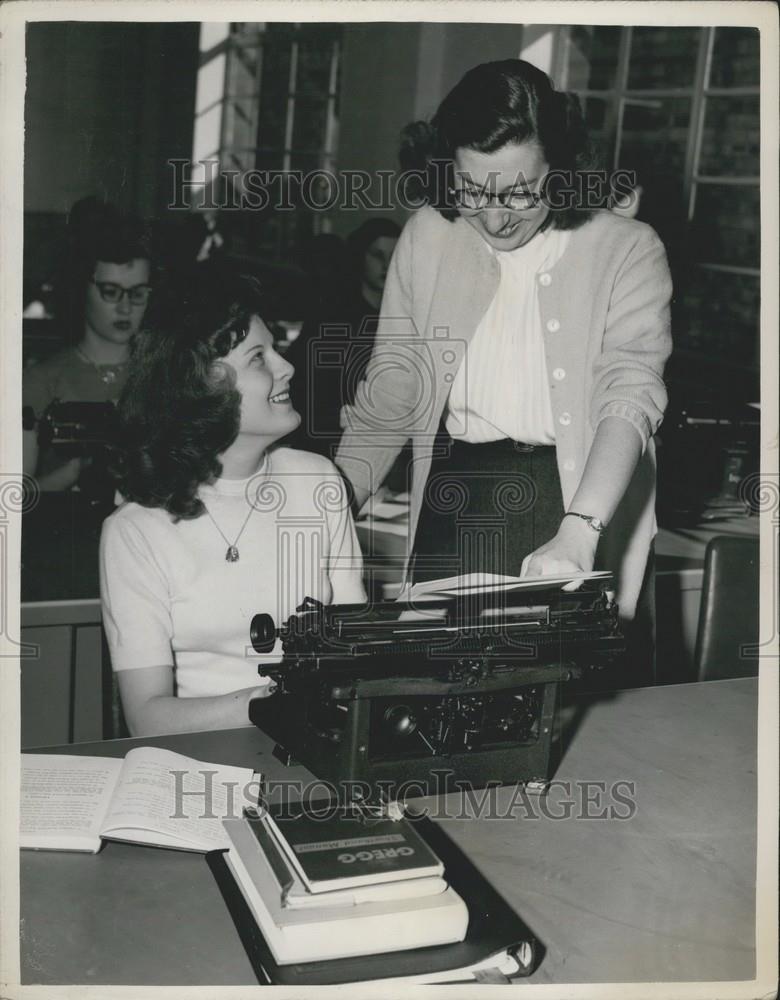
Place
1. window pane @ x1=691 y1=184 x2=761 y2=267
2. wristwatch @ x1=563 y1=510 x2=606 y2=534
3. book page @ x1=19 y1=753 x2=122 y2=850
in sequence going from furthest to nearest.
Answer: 1. window pane @ x1=691 y1=184 x2=761 y2=267
2. wristwatch @ x1=563 y1=510 x2=606 y2=534
3. book page @ x1=19 y1=753 x2=122 y2=850

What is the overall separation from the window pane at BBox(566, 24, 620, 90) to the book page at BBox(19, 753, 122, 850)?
16.0 feet

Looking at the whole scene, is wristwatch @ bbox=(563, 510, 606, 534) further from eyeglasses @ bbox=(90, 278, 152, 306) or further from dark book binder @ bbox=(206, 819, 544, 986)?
eyeglasses @ bbox=(90, 278, 152, 306)

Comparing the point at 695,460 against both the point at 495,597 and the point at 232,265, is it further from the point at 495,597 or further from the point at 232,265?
the point at 495,597

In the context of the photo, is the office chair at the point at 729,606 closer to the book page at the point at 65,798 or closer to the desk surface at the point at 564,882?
the desk surface at the point at 564,882

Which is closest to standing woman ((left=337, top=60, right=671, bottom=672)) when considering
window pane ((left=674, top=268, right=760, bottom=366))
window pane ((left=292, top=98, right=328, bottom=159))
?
window pane ((left=674, top=268, right=760, bottom=366))

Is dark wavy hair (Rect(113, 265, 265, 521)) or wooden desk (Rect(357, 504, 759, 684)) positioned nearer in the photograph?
dark wavy hair (Rect(113, 265, 265, 521))

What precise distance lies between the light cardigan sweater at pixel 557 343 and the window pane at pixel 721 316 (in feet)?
10.4

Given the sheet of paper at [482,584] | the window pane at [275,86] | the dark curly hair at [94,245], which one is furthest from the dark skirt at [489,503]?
the window pane at [275,86]

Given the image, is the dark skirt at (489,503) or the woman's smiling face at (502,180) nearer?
the woman's smiling face at (502,180)

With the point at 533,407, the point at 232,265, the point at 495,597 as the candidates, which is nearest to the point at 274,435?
the point at 232,265

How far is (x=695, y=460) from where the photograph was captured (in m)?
3.55

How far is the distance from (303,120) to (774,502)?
6546 mm

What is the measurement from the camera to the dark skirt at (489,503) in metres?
2.31

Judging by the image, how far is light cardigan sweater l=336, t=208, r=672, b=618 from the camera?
2166 millimetres
